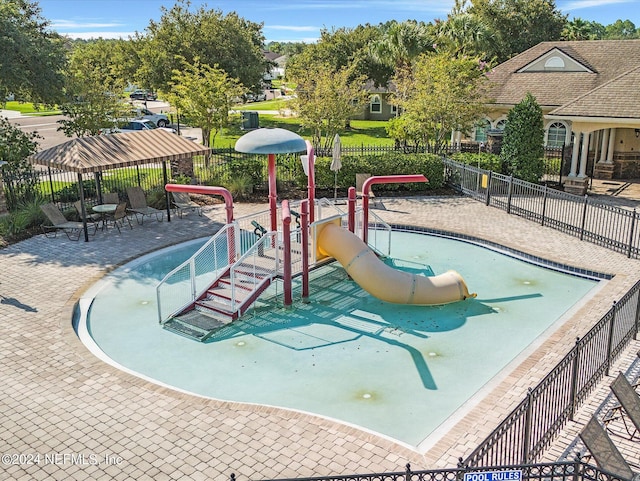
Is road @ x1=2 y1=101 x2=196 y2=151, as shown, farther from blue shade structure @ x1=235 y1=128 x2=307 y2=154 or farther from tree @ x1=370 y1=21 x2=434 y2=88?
blue shade structure @ x1=235 y1=128 x2=307 y2=154

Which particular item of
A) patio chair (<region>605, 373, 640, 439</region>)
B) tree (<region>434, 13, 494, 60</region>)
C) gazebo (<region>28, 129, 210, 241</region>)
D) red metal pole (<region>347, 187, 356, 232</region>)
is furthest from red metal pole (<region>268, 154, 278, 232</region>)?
tree (<region>434, 13, 494, 60</region>)

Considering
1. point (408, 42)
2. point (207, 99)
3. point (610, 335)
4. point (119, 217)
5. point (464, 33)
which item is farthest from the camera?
point (408, 42)

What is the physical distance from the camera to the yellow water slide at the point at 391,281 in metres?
14.1

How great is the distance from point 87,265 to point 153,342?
4.92 m

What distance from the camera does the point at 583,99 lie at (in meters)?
26.0

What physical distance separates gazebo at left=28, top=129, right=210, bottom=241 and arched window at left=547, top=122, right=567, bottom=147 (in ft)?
65.5

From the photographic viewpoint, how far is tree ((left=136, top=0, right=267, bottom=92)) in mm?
42281

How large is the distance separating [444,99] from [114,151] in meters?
14.1

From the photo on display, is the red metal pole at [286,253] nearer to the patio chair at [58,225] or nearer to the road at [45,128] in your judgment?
the patio chair at [58,225]

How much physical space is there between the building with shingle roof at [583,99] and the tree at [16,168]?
1992 cm

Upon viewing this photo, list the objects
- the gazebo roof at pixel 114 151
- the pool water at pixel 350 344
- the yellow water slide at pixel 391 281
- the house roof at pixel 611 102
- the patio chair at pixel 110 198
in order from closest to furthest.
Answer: the pool water at pixel 350 344 → the yellow water slide at pixel 391 281 → the gazebo roof at pixel 114 151 → the patio chair at pixel 110 198 → the house roof at pixel 611 102

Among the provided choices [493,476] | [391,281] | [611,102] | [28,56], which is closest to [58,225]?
[28,56]

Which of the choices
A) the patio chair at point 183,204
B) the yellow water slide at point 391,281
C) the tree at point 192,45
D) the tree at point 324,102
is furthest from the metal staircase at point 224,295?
the tree at point 192,45

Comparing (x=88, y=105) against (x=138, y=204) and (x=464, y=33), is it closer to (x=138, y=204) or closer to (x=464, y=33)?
(x=138, y=204)
